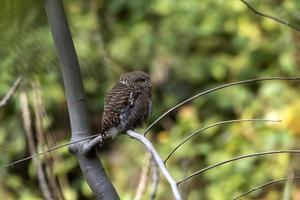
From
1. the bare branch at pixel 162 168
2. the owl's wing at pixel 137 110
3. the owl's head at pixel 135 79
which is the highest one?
the owl's head at pixel 135 79

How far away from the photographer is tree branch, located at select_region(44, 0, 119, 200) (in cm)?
147

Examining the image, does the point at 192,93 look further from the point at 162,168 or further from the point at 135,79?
the point at 162,168

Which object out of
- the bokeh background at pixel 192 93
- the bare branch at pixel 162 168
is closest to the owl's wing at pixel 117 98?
the bare branch at pixel 162 168

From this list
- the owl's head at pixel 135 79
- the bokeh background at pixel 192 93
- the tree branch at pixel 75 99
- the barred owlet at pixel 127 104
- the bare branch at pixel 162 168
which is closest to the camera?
the bare branch at pixel 162 168

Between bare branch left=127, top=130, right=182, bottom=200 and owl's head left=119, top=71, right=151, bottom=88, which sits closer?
bare branch left=127, top=130, right=182, bottom=200

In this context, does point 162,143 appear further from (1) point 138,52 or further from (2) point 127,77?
(2) point 127,77

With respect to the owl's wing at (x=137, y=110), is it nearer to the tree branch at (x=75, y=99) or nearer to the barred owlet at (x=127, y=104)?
the barred owlet at (x=127, y=104)

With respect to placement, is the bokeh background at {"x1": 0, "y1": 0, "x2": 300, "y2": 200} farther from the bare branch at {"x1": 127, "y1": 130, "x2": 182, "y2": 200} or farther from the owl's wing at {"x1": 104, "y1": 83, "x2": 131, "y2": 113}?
the bare branch at {"x1": 127, "y1": 130, "x2": 182, "y2": 200}

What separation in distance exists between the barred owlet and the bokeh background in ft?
5.43

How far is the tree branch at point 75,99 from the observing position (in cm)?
147

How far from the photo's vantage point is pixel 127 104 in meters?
2.29

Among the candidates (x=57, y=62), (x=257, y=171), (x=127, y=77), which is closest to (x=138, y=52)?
(x=257, y=171)

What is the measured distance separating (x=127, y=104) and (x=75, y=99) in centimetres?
77

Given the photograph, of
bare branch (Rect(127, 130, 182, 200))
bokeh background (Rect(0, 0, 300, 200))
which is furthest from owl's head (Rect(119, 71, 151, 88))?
bokeh background (Rect(0, 0, 300, 200))
